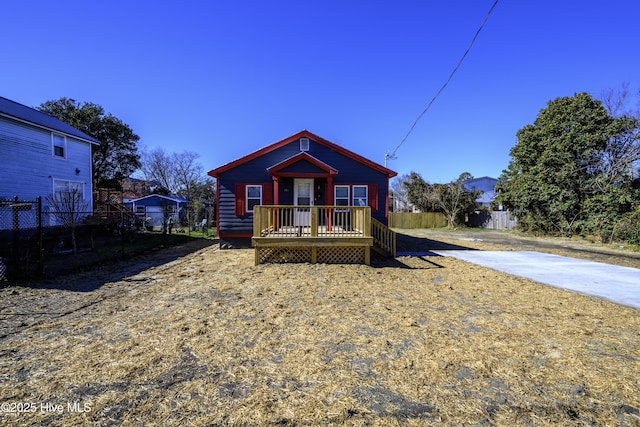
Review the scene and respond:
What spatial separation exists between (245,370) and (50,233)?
12639mm

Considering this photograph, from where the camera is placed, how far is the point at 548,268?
8.69 meters

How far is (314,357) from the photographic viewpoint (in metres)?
3.35

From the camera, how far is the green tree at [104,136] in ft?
82.0

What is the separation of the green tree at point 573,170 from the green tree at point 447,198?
609cm

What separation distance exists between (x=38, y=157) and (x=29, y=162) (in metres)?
0.52

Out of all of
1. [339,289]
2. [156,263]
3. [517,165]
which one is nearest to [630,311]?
[339,289]

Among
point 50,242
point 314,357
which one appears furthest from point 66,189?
point 314,357

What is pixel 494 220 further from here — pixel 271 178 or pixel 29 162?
pixel 29 162

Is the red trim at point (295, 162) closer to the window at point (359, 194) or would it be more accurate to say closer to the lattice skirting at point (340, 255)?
the window at point (359, 194)

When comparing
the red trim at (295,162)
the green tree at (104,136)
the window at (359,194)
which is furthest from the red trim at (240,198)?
the green tree at (104,136)

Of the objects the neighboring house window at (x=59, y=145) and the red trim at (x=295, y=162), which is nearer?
the red trim at (x=295, y=162)

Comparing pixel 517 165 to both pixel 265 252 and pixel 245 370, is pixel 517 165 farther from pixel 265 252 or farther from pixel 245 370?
pixel 245 370

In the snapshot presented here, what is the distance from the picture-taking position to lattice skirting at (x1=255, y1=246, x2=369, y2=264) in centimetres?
923

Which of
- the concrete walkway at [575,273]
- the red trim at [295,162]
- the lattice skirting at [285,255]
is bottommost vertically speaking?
the concrete walkway at [575,273]
